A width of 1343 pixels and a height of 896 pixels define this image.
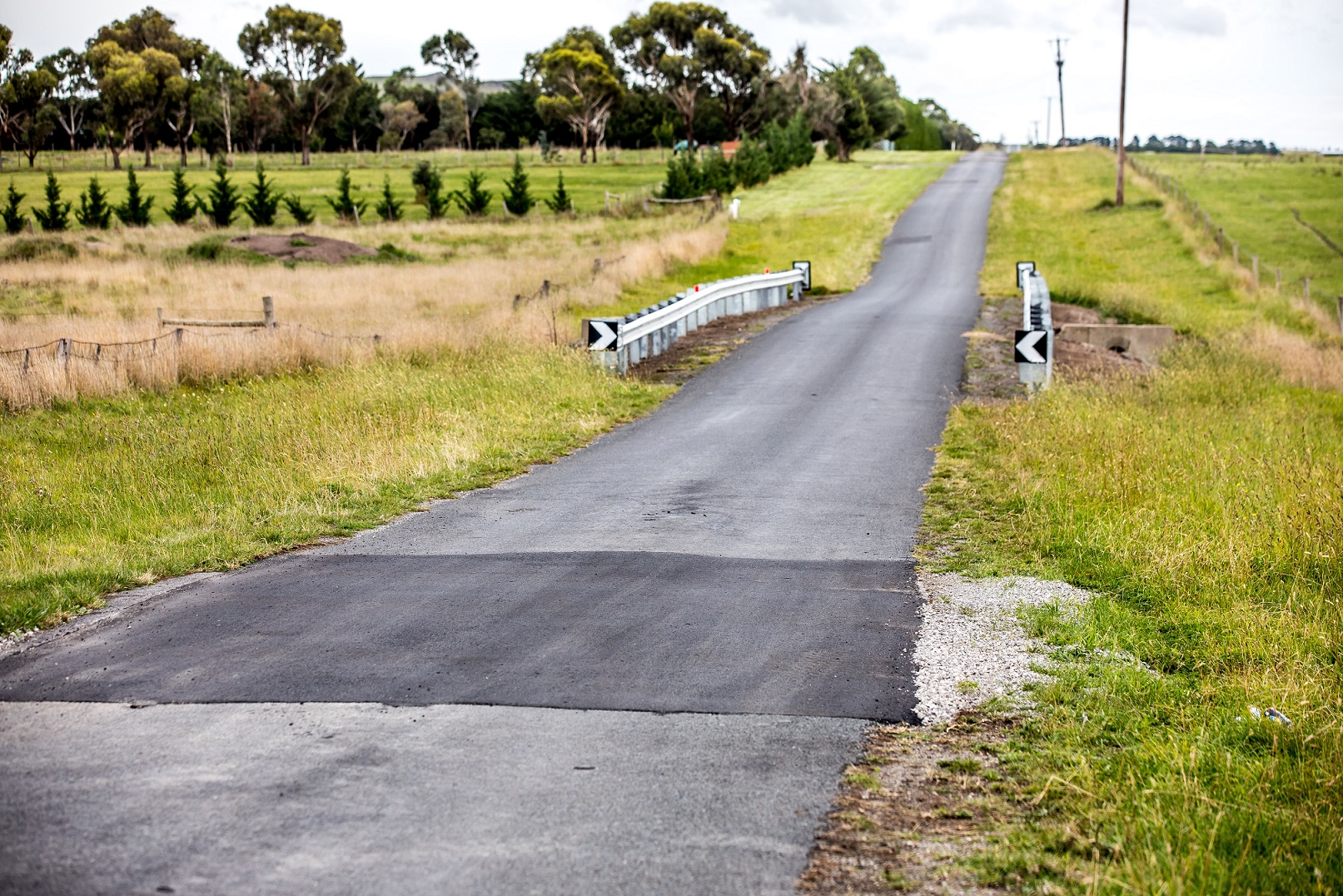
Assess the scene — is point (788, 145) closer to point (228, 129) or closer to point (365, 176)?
point (365, 176)

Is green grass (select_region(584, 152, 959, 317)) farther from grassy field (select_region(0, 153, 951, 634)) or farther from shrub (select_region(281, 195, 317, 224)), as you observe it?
shrub (select_region(281, 195, 317, 224))

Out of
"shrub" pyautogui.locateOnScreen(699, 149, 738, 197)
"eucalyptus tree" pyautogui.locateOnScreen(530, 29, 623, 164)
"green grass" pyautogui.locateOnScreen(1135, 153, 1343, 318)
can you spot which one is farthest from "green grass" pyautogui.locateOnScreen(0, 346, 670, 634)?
"eucalyptus tree" pyautogui.locateOnScreen(530, 29, 623, 164)

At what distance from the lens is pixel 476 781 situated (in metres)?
4.61

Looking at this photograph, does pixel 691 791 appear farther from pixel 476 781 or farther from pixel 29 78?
pixel 29 78

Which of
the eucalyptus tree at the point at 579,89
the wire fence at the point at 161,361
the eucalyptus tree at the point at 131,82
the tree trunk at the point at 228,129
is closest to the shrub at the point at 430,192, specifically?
the eucalyptus tree at the point at 579,89

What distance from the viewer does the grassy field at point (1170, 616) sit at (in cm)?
409

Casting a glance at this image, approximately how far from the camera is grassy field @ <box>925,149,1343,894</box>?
13.4ft

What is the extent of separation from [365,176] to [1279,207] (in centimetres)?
5485

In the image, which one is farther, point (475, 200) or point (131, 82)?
point (131, 82)

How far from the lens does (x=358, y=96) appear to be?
323 feet

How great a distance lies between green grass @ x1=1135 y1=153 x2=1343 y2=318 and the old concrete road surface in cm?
2871

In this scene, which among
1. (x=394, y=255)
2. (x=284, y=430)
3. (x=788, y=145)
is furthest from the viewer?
(x=788, y=145)

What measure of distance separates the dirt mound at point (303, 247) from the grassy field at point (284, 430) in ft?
22.5

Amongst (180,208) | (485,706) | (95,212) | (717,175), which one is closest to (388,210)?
(180,208)
